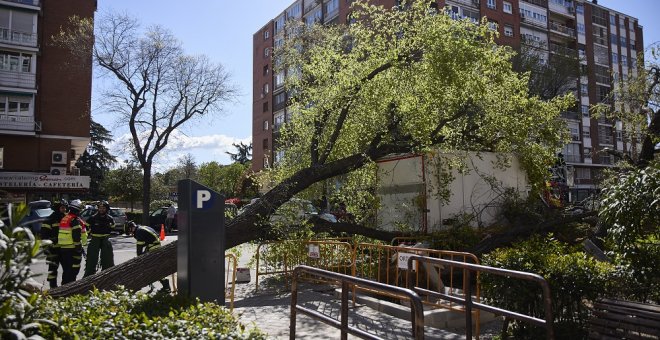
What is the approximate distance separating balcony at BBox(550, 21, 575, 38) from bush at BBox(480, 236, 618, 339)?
191ft

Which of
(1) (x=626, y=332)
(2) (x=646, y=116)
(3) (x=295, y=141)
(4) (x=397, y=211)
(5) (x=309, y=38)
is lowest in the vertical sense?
(1) (x=626, y=332)

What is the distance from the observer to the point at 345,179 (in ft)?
43.0

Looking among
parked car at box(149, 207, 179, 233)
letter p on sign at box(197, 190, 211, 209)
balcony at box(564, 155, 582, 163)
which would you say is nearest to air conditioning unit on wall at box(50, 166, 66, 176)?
parked car at box(149, 207, 179, 233)

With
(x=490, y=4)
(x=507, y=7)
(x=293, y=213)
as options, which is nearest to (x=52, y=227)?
(x=293, y=213)

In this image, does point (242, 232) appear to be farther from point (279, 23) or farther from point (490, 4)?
point (279, 23)

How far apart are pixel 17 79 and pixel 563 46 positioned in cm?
4665

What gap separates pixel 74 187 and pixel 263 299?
1042 inches

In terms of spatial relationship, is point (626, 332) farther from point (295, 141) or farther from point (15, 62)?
point (15, 62)

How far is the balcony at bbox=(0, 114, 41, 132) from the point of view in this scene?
30891mm

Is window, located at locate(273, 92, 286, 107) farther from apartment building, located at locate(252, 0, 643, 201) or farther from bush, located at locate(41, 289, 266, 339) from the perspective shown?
bush, located at locate(41, 289, 266, 339)

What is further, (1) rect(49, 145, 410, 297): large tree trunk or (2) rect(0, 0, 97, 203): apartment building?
(2) rect(0, 0, 97, 203): apartment building

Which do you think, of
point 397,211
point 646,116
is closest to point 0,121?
point 397,211

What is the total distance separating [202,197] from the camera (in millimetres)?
5438

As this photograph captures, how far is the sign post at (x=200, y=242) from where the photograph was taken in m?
5.38
